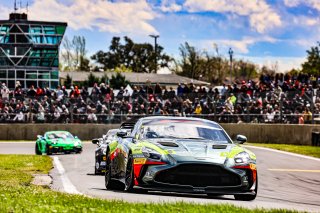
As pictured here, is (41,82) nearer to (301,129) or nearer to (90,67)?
(301,129)

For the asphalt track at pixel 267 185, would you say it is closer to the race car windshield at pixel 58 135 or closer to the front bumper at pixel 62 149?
the front bumper at pixel 62 149

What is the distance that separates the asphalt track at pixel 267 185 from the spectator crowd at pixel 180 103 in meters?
9.24

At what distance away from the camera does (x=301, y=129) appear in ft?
115

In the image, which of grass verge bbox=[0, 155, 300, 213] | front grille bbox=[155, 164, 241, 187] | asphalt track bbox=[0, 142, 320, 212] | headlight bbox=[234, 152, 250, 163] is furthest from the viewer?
headlight bbox=[234, 152, 250, 163]

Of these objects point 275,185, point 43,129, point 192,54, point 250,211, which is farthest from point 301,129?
point 192,54

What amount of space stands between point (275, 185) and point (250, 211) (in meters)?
7.17

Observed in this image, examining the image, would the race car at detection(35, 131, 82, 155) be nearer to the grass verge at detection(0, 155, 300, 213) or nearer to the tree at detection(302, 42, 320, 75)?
the grass verge at detection(0, 155, 300, 213)

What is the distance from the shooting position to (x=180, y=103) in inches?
1609

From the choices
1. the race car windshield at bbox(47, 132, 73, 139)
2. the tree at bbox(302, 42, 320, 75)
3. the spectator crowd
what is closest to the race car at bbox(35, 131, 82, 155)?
the race car windshield at bbox(47, 132, 73, 139)

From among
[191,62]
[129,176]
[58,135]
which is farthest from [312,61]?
[129,176]

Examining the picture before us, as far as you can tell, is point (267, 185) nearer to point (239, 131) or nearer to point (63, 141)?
point (63, 141)

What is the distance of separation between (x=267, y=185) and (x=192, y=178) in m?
5.22

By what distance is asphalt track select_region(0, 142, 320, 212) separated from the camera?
39.1ft

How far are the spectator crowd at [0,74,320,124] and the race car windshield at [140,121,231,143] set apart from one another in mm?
21305
